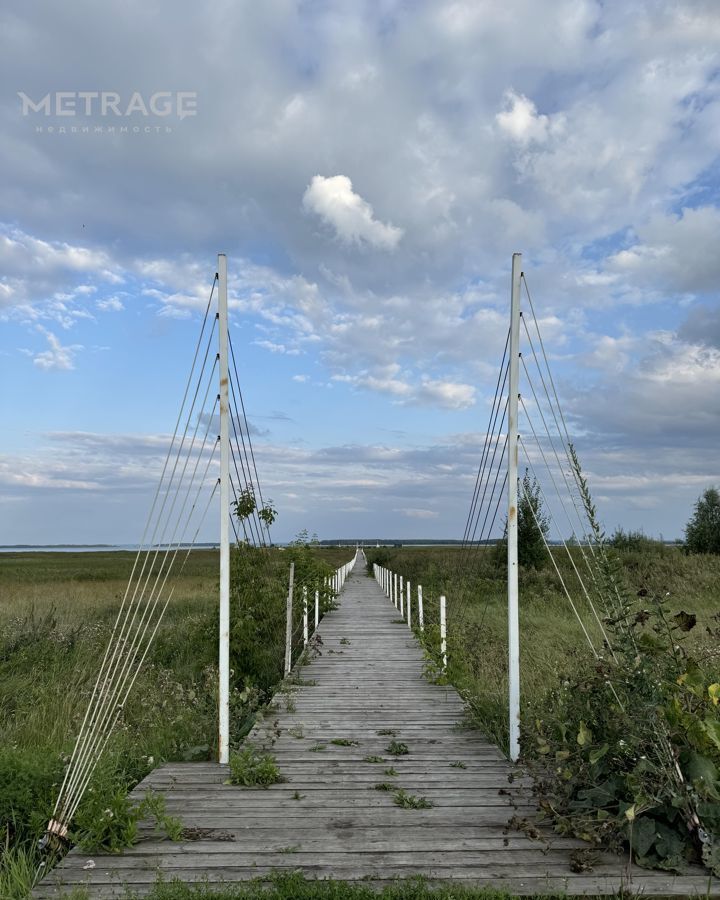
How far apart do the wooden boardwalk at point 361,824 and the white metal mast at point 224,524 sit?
17.0 inches

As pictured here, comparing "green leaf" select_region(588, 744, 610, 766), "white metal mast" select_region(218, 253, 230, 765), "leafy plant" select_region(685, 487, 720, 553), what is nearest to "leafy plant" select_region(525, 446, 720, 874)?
"green leaf" select_region(588, 744, 610, 766)

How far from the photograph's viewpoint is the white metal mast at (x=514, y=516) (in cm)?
582

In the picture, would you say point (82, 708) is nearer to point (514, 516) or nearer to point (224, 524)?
point (224, 524)

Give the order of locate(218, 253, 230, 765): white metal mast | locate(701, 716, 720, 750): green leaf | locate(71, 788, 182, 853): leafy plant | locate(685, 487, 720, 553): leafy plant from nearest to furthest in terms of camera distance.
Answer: locate(701, 716, 720, 750): green leaf → locate(71, 788, 182, 853): leafy plant → locate(218, 253, 230, 765): white metal mast → locate(685, 487, 720, 553): leafy plant

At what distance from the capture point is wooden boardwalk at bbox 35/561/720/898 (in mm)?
3807

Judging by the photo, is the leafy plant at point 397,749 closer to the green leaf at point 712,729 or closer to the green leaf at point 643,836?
the green leaf at point 643,836

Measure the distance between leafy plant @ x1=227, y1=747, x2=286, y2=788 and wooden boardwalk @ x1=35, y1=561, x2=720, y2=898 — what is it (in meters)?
0.11

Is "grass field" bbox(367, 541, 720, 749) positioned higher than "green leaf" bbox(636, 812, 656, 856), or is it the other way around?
"green leaf" bbox(636, 812, 656, 856)

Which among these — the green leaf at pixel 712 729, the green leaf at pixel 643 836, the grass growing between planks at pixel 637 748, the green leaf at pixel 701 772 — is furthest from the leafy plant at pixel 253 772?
the green leaf at pixel 712 729

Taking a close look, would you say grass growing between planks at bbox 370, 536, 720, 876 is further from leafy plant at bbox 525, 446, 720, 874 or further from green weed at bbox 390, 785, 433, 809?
green weed at bbox 390, 785, 433, 809

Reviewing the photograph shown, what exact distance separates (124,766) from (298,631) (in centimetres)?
886

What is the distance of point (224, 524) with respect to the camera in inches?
225

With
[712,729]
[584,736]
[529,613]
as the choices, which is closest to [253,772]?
[584,736]

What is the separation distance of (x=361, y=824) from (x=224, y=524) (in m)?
2.50
